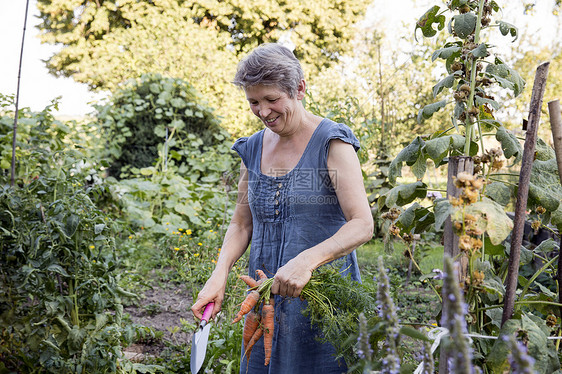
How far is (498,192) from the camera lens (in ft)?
4.43

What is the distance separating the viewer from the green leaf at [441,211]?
44.0 inches

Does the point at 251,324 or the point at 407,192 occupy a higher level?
the point at 407,192

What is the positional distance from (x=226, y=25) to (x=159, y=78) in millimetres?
7624

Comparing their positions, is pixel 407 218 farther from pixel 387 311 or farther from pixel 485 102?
pixel 387 311

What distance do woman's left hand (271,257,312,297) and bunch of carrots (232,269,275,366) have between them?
0.06m

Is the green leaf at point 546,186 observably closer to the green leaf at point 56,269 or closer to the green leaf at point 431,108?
the green leaf at point 431,108

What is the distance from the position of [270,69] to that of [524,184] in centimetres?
85

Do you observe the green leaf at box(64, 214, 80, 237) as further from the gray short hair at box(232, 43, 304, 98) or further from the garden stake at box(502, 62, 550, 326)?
the garden stake at box(502, 62, 550, 326)

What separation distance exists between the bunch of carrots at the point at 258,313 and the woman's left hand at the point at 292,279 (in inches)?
2.2

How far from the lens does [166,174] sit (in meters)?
6.04

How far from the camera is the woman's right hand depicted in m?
1.59

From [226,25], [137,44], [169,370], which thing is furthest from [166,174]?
[226,25]

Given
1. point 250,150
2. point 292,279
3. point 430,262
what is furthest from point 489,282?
point 430,262

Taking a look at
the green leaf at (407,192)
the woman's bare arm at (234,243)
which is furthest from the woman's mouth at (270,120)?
the green leaf at (407,192)
